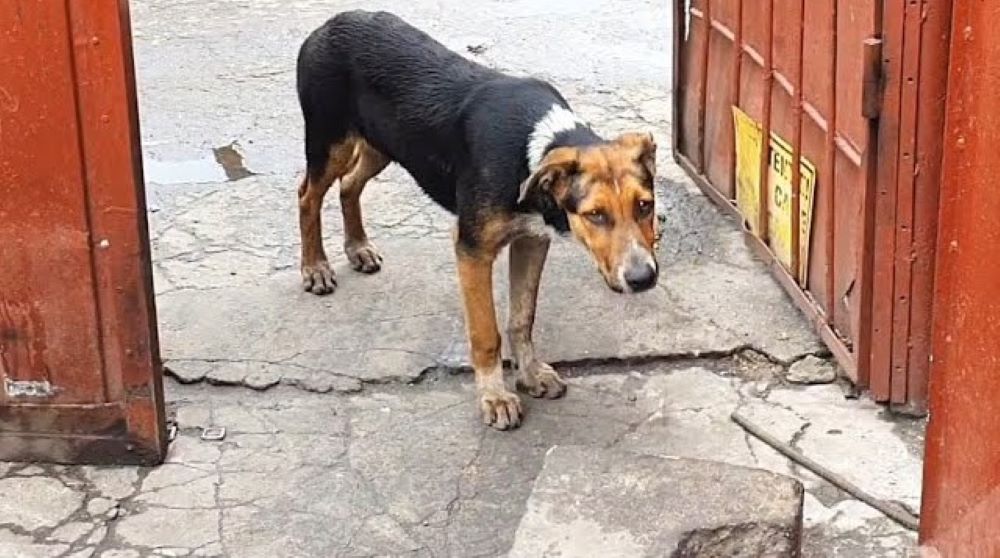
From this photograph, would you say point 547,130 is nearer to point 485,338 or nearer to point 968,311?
point 485,338

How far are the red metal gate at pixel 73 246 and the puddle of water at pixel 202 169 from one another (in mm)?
2618

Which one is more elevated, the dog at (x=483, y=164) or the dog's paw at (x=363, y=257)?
the dog at (x=483, y=164)

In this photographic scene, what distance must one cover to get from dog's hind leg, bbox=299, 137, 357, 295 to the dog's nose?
1.73 metres

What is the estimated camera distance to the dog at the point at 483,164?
4.43 metres

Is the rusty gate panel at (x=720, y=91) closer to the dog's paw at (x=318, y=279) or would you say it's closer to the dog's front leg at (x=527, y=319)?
the dog's front leg at (x=527, y=319)

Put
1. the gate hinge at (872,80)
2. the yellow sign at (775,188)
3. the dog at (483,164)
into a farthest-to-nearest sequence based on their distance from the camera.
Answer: the yellow sign at (775,188)
the gate hinge at (872,80)
the dog at (483,164)

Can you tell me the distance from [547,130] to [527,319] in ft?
2.31

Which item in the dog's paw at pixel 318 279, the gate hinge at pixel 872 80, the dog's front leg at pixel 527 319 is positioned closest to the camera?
the gate hinge at pixel 872 80

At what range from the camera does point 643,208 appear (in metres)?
4.41

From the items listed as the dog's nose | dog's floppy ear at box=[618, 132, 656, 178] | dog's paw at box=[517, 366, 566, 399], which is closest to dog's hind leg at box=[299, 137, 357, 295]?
dog's paw at box=[517, 366, 566, 399]

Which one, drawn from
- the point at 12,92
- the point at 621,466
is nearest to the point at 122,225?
the point at 12,92

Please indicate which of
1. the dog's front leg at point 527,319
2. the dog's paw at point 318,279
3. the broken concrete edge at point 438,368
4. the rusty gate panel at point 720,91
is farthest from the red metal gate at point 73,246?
the rusty gate panel at point 720,91

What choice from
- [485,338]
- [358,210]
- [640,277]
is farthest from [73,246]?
[358,210]


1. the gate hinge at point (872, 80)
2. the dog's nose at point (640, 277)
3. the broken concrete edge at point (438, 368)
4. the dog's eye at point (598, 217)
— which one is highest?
the gate hinge at point (872, 80)
